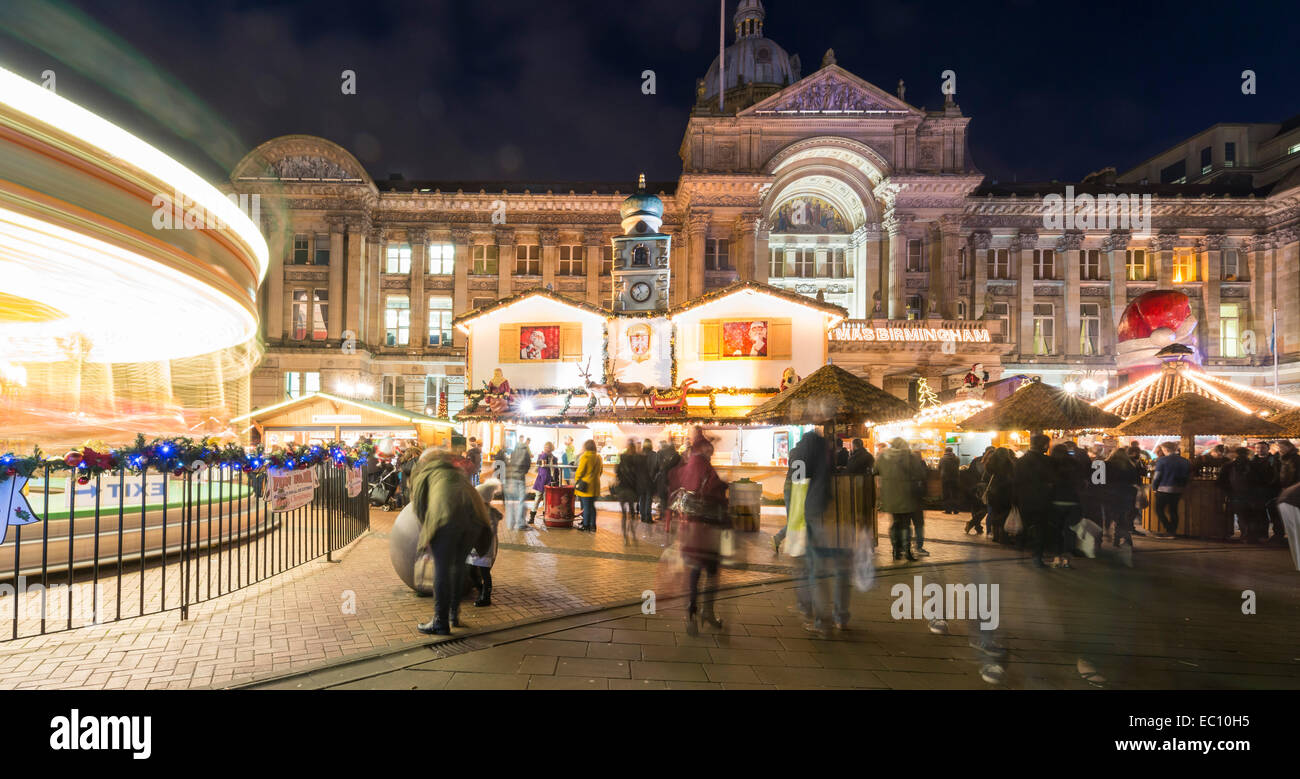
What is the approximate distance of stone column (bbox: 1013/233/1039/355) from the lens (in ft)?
124

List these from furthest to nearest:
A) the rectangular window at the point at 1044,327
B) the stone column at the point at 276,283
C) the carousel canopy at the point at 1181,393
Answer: the rectangular window at the point at 1044,327 → the stone column at the point at 276,283 → the carousel canopy at the point at 1181,393

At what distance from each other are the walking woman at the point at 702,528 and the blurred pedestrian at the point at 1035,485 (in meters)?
4.49

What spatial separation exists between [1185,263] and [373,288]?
51.6m

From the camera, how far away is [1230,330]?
38.1 m

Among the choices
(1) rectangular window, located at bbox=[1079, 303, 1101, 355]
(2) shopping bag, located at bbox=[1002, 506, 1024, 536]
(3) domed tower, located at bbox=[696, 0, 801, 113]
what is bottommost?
(2) shopping bag, located at bbox=[1002, 506, 1024, 536]

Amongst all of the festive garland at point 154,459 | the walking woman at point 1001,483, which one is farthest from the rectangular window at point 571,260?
the festive garland at point 154,459

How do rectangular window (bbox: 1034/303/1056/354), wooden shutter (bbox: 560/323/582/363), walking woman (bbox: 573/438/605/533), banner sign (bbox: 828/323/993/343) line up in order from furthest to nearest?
rectangular window (bbox: 1034/303/1056/354) < banner sign (bbox: 828/323/993/343) < wooden shutter (bbox: 560/323/582/363) < walking woman (bbox: 573/438/605/533)

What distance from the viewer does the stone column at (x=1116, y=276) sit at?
37312mm

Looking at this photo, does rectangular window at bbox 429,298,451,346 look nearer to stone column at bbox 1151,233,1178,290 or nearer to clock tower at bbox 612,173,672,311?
clock tower at bbox 612,173,672,311

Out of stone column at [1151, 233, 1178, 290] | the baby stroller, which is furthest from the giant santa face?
stone column at [1151, 233, 1178, 290]

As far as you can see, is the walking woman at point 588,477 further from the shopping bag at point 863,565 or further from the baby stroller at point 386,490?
the baby stroller at point 386,490

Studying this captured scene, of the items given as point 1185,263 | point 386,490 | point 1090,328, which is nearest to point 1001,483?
point 386,490

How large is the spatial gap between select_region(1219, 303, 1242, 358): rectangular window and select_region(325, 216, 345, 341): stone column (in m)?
54.7
